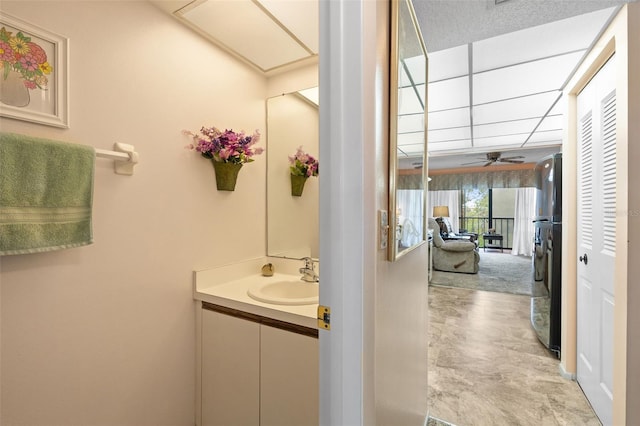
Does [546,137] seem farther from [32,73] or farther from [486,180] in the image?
[32,73]

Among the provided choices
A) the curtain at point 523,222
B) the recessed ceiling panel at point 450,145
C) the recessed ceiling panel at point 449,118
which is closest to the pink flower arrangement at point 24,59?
the recessed ceiling panel at point 449,118

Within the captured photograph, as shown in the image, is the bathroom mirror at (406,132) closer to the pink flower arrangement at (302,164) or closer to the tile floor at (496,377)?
the pink flower arrangement at (302,164)

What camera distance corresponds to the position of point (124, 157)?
1.23m

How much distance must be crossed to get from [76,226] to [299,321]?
0.93m

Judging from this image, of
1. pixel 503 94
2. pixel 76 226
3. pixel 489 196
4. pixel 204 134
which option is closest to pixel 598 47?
pixel 503 94

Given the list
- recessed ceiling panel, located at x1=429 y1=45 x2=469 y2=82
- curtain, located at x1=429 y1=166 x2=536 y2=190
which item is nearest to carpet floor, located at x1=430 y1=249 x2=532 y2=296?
curtain, located at x1=429 y1=166 x2=536 y2=190

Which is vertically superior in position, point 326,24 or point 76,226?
point 326,24

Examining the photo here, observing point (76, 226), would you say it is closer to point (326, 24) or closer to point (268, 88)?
point (326, 24)

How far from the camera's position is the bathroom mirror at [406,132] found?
970 millimetres

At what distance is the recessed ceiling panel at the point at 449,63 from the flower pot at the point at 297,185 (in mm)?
1450

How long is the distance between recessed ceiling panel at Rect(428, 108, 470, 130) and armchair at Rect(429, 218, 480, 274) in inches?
81.2

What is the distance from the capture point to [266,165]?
2.07 m

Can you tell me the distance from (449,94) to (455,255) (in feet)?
11.0

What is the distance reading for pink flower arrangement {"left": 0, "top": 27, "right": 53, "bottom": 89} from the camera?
0.97 metres
